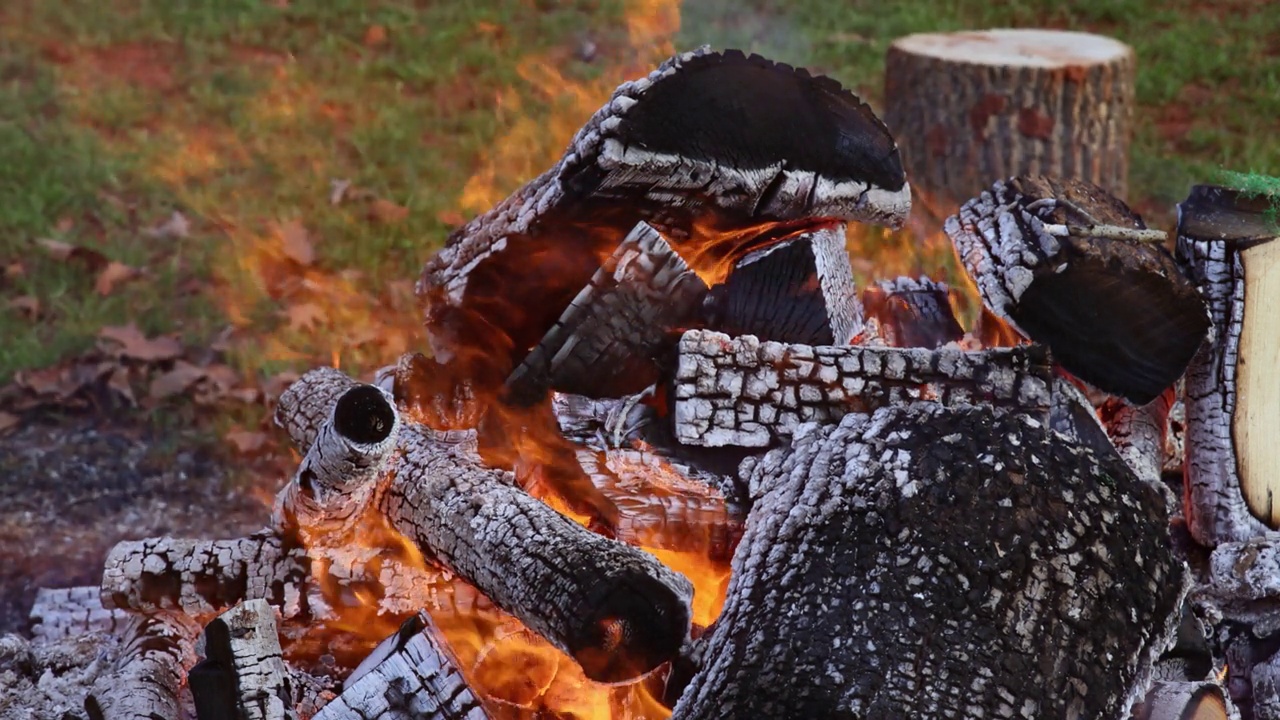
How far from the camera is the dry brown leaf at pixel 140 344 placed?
4.25 metres

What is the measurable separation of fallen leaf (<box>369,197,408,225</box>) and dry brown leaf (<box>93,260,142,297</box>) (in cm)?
94

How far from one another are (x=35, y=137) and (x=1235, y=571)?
5150 mm

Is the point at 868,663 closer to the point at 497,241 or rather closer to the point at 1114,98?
the point at 497,241

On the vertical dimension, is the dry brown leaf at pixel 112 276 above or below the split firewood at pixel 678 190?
below

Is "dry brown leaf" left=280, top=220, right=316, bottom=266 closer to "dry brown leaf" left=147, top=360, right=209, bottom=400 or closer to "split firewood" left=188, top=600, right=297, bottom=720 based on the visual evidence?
"dry brown leaf" left=147, top=360, right=209, bottom=400

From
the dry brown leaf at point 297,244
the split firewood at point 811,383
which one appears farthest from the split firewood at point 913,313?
the dry brown leaf at point 297,244

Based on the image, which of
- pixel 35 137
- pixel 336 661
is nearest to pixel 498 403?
pixel 336 661

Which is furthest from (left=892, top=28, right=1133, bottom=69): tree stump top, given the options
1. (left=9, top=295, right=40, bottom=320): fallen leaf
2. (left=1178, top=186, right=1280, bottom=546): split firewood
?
(left=9, top=295, right=40, bottom=320): fallen leaf

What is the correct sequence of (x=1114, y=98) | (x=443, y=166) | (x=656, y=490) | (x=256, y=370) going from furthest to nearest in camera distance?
1. (x=443, y=166)
2. (x=1114, y=98)
3. (x=256, y=370)
4. (x=656, y=490)

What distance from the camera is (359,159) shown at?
561 centimetres

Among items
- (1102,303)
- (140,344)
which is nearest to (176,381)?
(140,344)

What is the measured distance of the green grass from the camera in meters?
4.64

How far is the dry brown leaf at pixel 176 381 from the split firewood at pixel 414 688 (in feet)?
7.97

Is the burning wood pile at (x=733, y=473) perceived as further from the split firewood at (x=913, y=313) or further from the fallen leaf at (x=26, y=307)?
the fallen leaf at (x=26, y=307)
